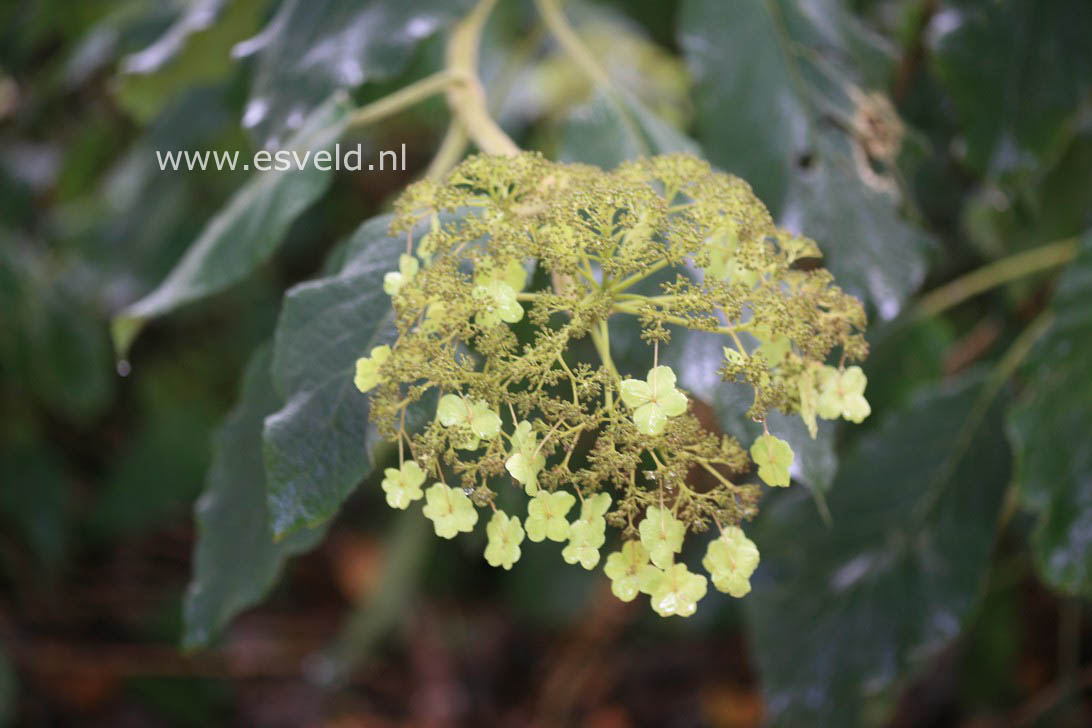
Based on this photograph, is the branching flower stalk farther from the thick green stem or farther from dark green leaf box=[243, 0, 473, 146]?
dark green leaf box=[243, 0, 473, 146]

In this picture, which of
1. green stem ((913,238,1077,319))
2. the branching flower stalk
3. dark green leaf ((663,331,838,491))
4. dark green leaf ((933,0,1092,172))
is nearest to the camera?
the branching flower stalk

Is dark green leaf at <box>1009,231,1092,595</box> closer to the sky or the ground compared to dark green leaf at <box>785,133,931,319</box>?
closer to the ground

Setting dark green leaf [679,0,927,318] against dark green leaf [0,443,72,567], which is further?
dark green leaf [0,443,72,567]

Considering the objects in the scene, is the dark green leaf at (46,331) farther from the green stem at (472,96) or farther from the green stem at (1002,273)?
the green stem at (1002,273)

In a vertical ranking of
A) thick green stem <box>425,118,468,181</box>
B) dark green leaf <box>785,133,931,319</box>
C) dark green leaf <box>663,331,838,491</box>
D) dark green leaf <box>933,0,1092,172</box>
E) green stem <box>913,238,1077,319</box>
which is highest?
dark green leaf <box>933,0,1092,172</box>

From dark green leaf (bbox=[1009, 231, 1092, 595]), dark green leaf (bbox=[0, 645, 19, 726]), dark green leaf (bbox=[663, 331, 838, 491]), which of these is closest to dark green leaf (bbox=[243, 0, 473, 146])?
dark green leaf (bbox=[663, 331, 838, 491])

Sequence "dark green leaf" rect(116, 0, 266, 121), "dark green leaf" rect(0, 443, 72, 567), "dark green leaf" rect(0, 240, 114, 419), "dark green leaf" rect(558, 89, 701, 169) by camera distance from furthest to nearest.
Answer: "dark green leaf" rect(0, 443, 72, 567)
"dark green leaf" rect(0, 240, 114, 419)
"dark green leaf" rect(116, 0, 266, 121)
"dark green leaf" rect(558, 89, 701, 169)
